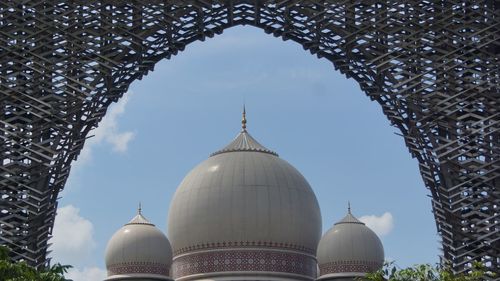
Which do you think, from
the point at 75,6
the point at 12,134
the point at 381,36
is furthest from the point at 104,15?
the point at 381,36

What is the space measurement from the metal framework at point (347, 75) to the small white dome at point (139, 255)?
18475 millimetres

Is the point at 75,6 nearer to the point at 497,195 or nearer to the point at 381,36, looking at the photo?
the point at 381,36

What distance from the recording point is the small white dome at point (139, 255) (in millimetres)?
49750

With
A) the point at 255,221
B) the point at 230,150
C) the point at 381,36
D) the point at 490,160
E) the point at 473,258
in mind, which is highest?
the point at 230,150

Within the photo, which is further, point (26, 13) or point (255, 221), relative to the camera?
point (255, 221)

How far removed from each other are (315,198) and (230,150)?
376 cm

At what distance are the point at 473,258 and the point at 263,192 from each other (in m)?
20.3

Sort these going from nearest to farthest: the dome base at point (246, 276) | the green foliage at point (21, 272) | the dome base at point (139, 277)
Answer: the green foliage at point (21, 272)
the dome base at point (246, 276)
the dome base at point (139, 277)

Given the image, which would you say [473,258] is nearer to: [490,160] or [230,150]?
[490,160]

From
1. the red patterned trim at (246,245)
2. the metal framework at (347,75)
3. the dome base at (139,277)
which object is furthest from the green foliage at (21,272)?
the dome base at (139,277)

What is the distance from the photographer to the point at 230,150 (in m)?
51.4

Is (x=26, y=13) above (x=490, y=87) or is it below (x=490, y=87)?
above

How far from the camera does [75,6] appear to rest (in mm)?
31484

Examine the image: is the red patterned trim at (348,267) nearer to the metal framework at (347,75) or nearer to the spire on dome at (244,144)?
the spire on dome at (244,144)
